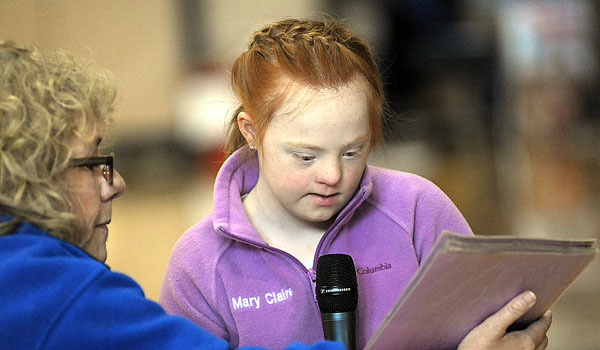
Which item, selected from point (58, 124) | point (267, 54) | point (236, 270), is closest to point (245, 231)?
point (236, 270)

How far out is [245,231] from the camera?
4.91ft

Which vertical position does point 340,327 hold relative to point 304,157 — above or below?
below

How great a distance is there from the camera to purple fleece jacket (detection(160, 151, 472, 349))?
58.5 inches

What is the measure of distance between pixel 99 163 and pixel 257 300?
1.42 feet

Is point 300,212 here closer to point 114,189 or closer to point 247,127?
point 247,127

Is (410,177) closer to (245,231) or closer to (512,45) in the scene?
(245,231)

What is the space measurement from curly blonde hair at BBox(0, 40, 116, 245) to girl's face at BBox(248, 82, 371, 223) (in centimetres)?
38

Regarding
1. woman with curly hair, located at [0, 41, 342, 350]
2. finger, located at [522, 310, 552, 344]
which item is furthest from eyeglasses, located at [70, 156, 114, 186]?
→ finger, located at [522, 310, 552, 344]

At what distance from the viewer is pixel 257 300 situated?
1488 millimetres

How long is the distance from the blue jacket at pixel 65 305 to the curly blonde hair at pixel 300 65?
20.1 inches

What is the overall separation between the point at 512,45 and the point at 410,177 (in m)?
2.99

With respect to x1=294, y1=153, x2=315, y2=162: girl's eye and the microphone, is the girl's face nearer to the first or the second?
x1=294, y1=153, x2=315, y2=162: girl's eye

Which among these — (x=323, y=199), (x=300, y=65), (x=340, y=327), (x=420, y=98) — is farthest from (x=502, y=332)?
(x=420, y=98)

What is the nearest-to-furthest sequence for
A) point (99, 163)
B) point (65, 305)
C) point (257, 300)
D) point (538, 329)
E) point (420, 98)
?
point (65, 305) < point (99, 163) < point (538, 329) < point (257, 300) < point (420, 98)
